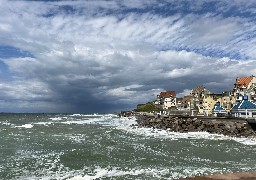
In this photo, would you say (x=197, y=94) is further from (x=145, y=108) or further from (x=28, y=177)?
(x=28, y=177)

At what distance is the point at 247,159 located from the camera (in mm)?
22328

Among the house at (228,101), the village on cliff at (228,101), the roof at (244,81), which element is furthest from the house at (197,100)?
the roof at (244,81)

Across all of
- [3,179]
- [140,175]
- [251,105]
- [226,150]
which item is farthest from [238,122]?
[3,179]

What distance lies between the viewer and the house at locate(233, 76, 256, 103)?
264ft

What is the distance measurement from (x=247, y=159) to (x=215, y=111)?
54.8 meters

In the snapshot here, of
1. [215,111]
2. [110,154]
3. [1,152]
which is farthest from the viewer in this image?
[215,111]

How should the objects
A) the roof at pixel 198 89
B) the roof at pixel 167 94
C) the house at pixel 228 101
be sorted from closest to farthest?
the house at pixel 228 101 → the roof at pixel 198 89 → the roof at pixel 167 94

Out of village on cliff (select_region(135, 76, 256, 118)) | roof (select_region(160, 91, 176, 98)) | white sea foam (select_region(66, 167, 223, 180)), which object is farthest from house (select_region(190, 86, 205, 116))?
white sea foam (select_region(66, 167, 223, 180))

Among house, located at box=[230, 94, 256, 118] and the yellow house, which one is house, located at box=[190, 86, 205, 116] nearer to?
the yellow house

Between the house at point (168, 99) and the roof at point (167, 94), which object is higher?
the roof at point (167, 94)

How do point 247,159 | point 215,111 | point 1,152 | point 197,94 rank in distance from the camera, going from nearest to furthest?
point 247,159 → point 1,152 → point 215,111 → point 197,94

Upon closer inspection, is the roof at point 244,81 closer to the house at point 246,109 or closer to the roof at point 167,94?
the house at point 246,109

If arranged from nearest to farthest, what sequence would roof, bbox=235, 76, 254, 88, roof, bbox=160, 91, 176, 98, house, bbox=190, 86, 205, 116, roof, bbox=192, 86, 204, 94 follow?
1. roof, bbox=235, 76, 254, 88
2. house, bbox=190, 86, 205, 116
3. roof, bbox=192, 86, 204, 94
4. roof, bbox=160, 91, 176, 98

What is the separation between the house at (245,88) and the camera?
80.5 metres
